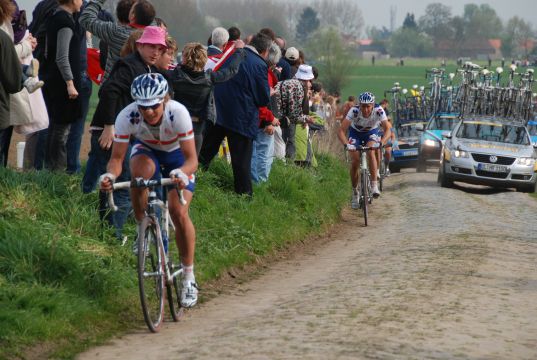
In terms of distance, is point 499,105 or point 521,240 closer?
point 521,240

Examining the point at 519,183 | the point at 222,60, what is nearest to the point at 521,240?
the point at 222,60

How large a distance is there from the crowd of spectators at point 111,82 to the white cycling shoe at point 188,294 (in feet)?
5.73

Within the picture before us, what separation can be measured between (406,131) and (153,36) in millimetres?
30791

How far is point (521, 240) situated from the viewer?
17172 millimetres

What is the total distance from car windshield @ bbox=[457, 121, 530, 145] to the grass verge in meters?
13.8

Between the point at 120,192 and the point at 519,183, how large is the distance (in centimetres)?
1815

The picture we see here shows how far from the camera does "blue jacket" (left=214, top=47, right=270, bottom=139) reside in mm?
15766

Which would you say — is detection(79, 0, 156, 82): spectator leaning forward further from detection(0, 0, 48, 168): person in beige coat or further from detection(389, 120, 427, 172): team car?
detection(389, 120, 427, 172): team car

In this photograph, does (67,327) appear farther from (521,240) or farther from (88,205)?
(521,240)

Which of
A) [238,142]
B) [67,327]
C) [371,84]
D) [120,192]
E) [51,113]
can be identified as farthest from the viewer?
[371,84]

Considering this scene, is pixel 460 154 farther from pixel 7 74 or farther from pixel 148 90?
pixel 148 90

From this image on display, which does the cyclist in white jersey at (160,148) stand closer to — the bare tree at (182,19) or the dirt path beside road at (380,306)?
the dirt path beside road at (380,306)

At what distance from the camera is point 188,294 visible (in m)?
10.3

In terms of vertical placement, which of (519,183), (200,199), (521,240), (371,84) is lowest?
(371,84)
